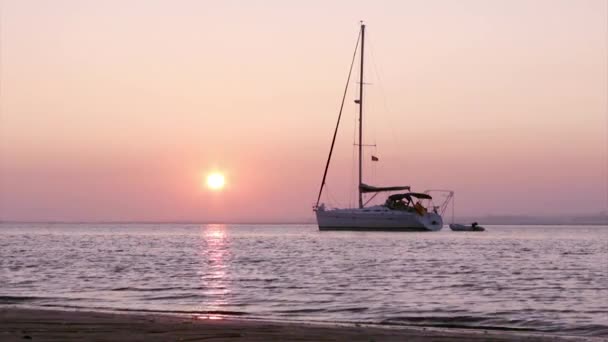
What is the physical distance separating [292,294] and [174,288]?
4.61 metres

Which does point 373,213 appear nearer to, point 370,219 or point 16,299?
point 370,219

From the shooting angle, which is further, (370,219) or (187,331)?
(370,219)

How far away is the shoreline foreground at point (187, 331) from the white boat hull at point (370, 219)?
94635 mm

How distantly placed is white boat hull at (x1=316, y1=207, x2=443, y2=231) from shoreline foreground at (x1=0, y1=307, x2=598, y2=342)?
310ft

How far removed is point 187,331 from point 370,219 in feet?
323

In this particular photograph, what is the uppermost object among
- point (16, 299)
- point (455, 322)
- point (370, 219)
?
point (370, 219)

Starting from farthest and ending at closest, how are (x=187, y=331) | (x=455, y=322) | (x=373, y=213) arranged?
(x=373, y=213), (x=455, y=322), (x=187, y=331)

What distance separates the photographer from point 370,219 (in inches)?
4424

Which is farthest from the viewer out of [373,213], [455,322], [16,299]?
[373,213]

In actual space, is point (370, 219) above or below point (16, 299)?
above

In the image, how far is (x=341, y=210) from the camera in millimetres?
113250

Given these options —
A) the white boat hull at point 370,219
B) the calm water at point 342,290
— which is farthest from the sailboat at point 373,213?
the calm water at point 342,290

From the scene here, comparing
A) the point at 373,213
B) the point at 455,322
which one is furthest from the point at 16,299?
the point at 373,213

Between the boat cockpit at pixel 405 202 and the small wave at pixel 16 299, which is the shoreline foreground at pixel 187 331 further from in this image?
the boat cockpit at pixel 405 202
